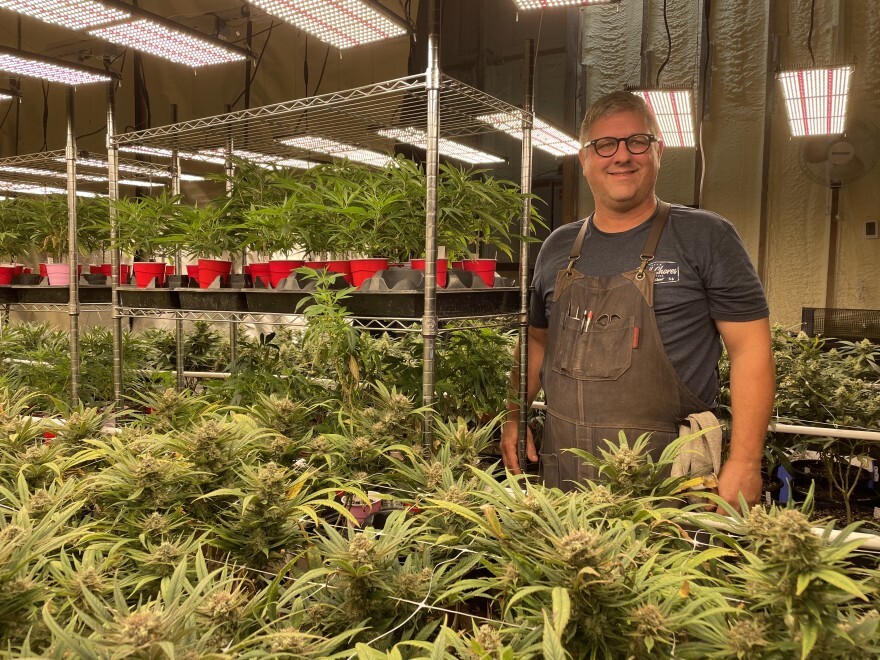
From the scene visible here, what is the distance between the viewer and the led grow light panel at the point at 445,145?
4602 mm

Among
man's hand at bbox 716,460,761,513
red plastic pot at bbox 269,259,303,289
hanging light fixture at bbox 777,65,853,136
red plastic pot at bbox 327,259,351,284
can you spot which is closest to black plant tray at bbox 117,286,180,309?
red plastic pot at bbox 269,259,303,289

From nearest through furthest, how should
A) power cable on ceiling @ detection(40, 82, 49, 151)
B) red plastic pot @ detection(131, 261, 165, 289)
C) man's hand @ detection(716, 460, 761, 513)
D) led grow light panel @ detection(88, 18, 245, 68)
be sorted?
man's hand @ detection(716, 460, 761, 513), led grow light panel @ detection(88, 18, 245, 68), red plastic pot @ detection(131, 261, 165, 289), power cable on ceiling @ detection(40, 82, 49, 151)

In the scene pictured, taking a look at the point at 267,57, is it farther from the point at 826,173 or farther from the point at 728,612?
the point at 728,612

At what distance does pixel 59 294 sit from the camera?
358cm

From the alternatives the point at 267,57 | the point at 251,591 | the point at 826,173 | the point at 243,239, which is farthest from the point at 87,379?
the point at 826,173

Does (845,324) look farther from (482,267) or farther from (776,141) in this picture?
(482,267)

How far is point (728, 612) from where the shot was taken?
2.62ft

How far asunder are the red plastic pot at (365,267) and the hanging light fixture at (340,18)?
1.16 metres

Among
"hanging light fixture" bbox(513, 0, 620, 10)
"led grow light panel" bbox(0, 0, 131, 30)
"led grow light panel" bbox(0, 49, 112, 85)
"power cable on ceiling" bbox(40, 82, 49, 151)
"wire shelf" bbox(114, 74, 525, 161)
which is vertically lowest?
"wire shelf" bbox(114, 74, 525, 161)

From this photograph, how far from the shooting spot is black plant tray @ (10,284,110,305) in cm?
357

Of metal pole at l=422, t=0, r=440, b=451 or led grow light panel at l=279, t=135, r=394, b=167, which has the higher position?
led grow light panel at l=279, t=135, r=394, b=167

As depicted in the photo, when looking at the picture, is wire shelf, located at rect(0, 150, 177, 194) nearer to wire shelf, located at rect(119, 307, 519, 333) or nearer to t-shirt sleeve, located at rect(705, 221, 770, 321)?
wire shelf, located at rect(119, 307, 519, 333)

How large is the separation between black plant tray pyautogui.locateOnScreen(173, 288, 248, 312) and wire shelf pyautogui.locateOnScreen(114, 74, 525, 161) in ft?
2.34

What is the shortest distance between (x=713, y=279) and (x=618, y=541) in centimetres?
113
